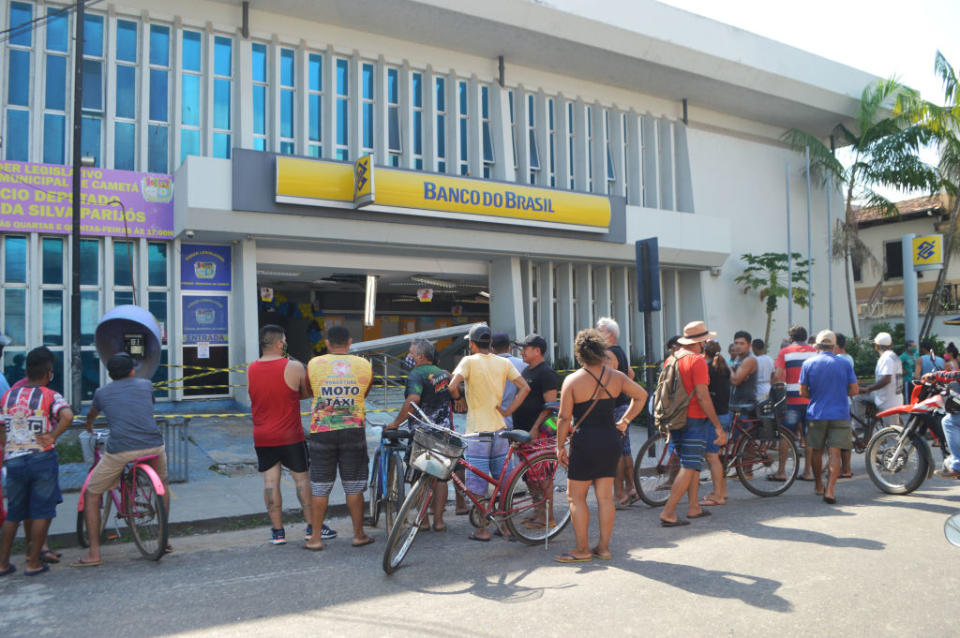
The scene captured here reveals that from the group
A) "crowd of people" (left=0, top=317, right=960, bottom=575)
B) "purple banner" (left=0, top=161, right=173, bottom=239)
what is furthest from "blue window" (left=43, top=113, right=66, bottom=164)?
"crowd of people" (left=0, top=317, right=960, bottom=575)

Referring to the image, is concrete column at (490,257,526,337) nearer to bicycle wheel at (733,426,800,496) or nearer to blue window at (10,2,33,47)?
bicycle wheel at (733,426,800,496)

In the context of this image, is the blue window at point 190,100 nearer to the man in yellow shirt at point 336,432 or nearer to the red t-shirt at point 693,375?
the man in yellow shirt at point 336,432

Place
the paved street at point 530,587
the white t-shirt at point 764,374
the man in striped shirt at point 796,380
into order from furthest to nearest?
the white t-shirt at point 764,374 < the man in striped shirt at point 796,380 < the paved street at point 530,587

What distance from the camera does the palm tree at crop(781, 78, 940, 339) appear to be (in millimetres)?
21453

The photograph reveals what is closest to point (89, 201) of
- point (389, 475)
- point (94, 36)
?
point (94, 36)

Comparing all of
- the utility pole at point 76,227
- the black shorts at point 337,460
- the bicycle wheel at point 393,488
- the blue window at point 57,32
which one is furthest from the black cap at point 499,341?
the blue window at point 57,32

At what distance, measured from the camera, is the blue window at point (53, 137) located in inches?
520

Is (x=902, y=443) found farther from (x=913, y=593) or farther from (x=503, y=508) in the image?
(x=503, y=508)

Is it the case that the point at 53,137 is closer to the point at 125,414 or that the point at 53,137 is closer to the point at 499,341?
the point at 125,414

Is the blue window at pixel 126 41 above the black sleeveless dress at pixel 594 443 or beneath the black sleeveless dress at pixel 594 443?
above

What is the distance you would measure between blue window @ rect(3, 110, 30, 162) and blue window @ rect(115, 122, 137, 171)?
145cm

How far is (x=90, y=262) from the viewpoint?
1360 centimetres

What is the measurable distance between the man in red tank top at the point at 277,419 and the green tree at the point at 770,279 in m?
18.0

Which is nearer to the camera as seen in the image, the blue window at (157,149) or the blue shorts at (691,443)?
the blue shorts at (691,443)
